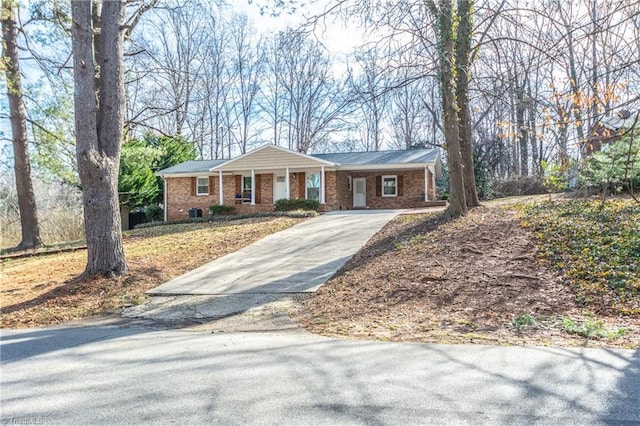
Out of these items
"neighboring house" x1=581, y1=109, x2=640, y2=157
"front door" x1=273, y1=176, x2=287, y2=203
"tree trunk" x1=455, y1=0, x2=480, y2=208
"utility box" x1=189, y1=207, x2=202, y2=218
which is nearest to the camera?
"neighboring house" x1=581, y1=109, x2=640, y2=157

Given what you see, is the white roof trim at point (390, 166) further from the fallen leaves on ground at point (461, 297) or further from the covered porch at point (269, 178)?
the fallen leaves on ground at point (461, 297)

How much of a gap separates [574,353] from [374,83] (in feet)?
24.7

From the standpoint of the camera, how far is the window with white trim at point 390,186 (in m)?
23.8

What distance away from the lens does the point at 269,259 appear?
1077cm

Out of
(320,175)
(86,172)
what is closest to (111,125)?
(86,172)

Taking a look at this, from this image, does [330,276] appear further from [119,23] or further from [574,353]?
[119,23]

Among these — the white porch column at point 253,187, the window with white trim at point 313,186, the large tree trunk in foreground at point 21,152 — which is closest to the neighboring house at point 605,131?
the window with white trim at point 313,186

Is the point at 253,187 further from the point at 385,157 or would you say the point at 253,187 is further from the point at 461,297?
the point at 461,297

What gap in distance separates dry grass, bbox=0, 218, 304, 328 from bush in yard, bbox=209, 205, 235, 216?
6599 millimetres

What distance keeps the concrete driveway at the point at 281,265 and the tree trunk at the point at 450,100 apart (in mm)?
2633

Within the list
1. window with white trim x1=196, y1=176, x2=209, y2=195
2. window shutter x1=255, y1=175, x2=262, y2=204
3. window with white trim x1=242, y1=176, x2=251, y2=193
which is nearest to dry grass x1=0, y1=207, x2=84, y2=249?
window with white trim x1=196, y1=176, x2=209, y2=195

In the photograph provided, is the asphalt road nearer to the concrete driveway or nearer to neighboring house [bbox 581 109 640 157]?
neighboring house [bbox 581 109 640 157]

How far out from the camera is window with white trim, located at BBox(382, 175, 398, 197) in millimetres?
23833

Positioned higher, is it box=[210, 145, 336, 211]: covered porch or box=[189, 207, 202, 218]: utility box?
box=[210, 145, 336, 211]: covered porch
